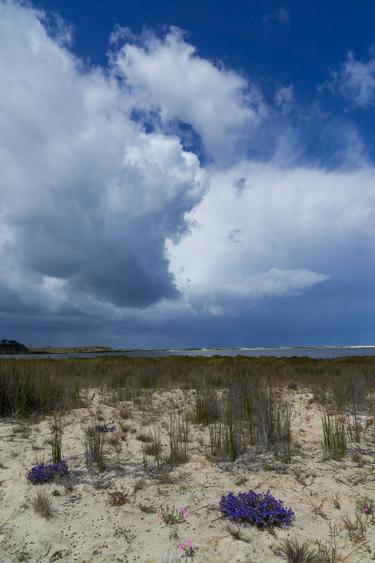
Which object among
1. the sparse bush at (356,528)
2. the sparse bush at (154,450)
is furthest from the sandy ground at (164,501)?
the sparse bush at (154,450)

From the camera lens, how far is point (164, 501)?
427 cm

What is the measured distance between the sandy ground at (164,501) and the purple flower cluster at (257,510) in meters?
0.09

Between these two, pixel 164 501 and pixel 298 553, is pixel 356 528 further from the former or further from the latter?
pixel 164 501

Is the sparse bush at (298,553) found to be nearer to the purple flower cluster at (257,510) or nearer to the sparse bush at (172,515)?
the purple flower cluster at (257,510)

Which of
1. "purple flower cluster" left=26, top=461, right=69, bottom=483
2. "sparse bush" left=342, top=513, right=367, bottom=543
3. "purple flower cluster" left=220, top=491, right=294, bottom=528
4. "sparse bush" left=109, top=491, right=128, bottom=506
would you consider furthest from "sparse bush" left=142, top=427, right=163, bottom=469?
"sparse bush" left=342, top=513, right=367, bottom=543

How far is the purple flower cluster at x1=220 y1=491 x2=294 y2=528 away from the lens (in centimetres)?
380

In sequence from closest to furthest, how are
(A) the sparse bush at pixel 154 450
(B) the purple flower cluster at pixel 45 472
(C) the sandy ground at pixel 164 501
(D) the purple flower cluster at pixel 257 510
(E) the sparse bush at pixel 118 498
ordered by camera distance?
(C) the sandy ground at pixel 164 501 → (D) the purple flower cluster at pixel 257 510 → (E) the sparse bush at pixel 118 498 → (B) the purple flower cluster at pixel 45 472 → (A) the sparse bush at pixel 154 450

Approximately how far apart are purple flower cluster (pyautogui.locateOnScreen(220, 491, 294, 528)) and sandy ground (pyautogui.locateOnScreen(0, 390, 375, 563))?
0.31 feet

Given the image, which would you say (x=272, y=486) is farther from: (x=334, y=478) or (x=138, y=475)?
(x=138, y=475)

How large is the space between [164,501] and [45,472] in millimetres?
1641

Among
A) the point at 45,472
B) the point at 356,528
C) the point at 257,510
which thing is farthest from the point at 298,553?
the point at 45,472

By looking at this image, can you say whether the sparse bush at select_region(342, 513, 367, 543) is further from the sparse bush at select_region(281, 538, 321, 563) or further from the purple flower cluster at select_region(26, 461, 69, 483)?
the purple flower cluster at select_region(26, 461, 69, 483)

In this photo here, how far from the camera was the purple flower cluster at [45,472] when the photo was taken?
4.69m

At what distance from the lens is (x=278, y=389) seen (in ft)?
41.3
